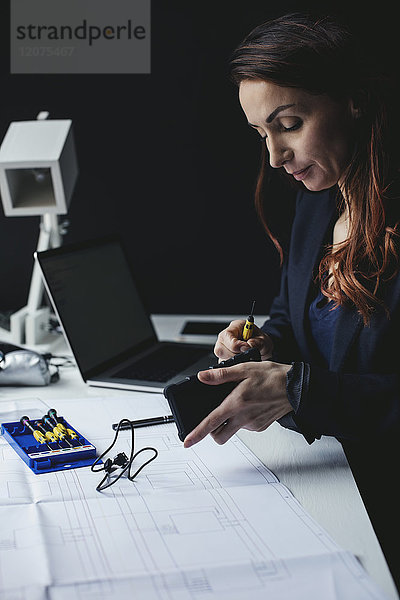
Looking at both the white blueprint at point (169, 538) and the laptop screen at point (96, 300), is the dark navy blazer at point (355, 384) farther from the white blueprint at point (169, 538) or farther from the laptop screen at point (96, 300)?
the laptop screen at point (96, 300)

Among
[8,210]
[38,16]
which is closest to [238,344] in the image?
[8,210]

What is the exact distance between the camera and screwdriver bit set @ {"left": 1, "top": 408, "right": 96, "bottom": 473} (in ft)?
3.16

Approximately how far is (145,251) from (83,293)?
634 millimetres

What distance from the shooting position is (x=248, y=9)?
6.50ft

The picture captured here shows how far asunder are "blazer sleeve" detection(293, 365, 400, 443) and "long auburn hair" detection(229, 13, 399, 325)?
13 centimetres

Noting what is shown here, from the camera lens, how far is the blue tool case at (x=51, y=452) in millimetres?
956

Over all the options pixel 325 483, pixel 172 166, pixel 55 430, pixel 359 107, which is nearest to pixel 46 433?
pixel 55 430

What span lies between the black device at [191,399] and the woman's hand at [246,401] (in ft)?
0.04

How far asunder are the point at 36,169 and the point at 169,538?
118cm

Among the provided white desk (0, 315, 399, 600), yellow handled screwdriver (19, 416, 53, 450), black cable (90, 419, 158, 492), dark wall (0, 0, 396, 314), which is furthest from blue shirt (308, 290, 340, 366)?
dark wall (0, 0, 396, 314)

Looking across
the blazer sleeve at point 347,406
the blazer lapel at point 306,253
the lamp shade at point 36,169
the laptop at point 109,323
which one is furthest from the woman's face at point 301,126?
the lamp shade at point 36,169

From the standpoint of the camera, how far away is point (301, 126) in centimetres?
113

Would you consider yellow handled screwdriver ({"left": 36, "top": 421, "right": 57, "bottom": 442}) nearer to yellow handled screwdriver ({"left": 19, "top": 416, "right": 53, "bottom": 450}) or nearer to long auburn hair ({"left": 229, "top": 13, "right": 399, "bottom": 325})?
yellow handled screwdriver ({"left": 19, "top": 416, "right": 53, "bottom": 450})

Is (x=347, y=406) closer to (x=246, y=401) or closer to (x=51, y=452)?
(x=246, y=401)
